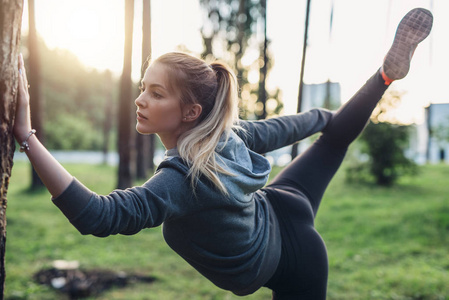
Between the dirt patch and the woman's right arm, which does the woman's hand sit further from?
the dirt patch

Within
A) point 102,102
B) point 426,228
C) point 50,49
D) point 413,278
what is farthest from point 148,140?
point 102,102

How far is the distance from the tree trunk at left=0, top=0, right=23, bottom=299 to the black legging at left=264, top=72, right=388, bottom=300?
3.65 feet

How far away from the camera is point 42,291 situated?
412 centimetres

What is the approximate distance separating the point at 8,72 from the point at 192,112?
0.63 meters

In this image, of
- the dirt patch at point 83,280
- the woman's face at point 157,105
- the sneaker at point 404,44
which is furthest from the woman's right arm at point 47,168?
the dirt patch at point 83,280

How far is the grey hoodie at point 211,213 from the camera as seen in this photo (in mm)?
1228

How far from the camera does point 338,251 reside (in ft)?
18.3

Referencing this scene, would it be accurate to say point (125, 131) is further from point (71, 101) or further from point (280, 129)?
point (71, 101)

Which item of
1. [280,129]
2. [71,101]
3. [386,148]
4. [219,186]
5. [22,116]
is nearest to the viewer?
[22,116]

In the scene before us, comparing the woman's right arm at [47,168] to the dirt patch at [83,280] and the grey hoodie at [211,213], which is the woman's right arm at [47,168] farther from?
the dirt patch at [83,280]

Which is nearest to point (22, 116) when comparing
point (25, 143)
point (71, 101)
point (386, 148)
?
point (25, 143)

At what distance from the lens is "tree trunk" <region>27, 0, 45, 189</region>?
31.1 feet

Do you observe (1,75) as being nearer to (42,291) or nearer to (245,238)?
(245,238)

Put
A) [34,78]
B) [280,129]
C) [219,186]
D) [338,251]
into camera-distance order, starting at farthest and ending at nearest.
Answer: [34,78] < [338,251] < [280,129] < [219,186]
